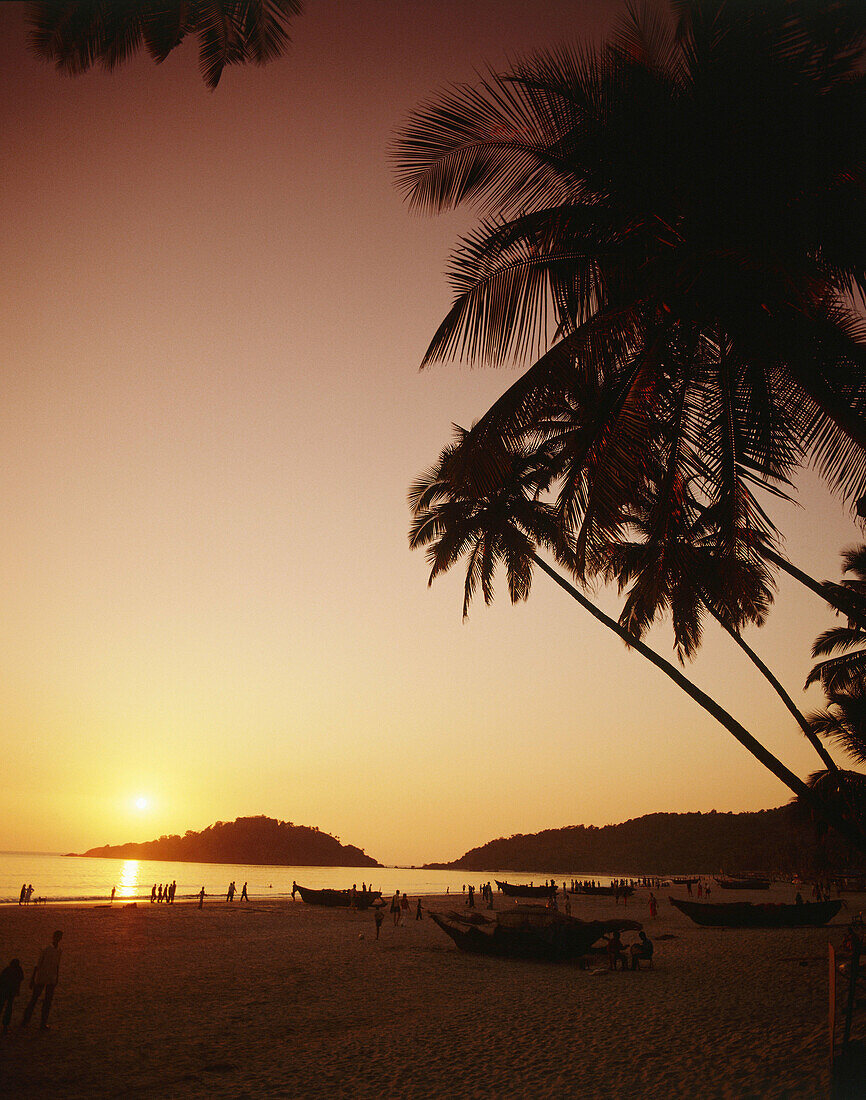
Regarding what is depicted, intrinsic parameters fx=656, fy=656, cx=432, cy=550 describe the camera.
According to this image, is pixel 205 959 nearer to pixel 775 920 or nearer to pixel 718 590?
pixel 718 590

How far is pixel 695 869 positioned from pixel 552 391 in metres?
154

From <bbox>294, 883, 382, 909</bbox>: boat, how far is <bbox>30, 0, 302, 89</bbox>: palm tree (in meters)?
42.4

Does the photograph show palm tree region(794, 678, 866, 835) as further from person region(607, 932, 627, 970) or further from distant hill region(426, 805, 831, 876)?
distant hill region(426, 805, 831, 876)

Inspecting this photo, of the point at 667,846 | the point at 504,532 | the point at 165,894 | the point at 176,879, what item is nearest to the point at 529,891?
the point at 165,894

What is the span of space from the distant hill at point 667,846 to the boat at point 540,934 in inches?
3931

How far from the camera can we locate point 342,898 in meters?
41.0

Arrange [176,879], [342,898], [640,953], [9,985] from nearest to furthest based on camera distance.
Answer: [9,985] < [640,953] < [342,898] < [176,879]

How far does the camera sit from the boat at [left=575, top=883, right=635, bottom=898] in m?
51.3

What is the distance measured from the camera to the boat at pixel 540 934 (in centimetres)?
1747

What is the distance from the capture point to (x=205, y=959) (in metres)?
18.6

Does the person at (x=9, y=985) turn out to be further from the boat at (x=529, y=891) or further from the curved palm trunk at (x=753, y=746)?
the boat at (x=529, y=891)

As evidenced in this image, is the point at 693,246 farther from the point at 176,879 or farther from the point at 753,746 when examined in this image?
the point at 176,879

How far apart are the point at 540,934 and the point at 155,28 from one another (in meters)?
19.8

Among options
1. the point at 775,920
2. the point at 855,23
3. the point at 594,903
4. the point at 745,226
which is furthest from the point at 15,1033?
the point at 594,903
